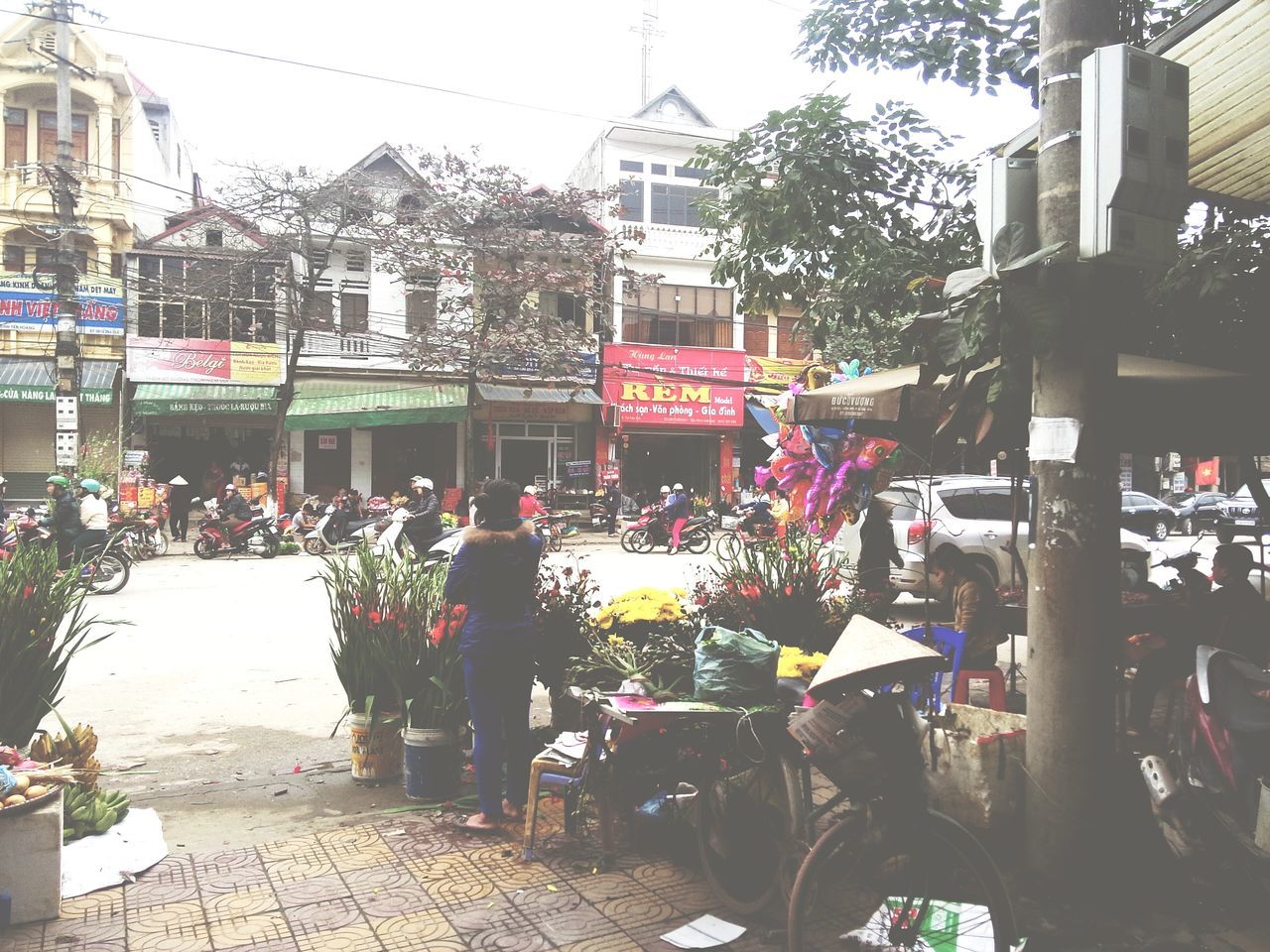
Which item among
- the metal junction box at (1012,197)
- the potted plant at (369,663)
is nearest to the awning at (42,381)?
the potted plant at (369,663)

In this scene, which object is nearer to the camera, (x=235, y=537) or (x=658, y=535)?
(x=235, y=537)

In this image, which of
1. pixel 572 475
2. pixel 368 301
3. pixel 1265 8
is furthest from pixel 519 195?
pixel 1265 8

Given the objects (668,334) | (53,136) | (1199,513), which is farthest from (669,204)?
(1199,513)

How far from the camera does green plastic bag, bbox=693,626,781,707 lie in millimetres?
3480

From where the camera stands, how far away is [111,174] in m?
22.5

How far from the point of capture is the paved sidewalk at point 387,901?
313cm

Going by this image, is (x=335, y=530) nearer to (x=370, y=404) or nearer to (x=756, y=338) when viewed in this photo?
(x=370, y=404)

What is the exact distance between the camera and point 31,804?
3.22 m

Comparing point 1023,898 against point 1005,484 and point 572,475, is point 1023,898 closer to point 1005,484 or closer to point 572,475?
point 1005,484

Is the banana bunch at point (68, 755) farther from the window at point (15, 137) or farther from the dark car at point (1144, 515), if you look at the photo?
the window at point (15, 137)

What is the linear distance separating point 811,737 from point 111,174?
1009 inches

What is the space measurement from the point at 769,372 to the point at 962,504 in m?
14.8

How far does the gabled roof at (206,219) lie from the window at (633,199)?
1000cm

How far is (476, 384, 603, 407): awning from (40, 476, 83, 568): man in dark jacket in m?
11.9
